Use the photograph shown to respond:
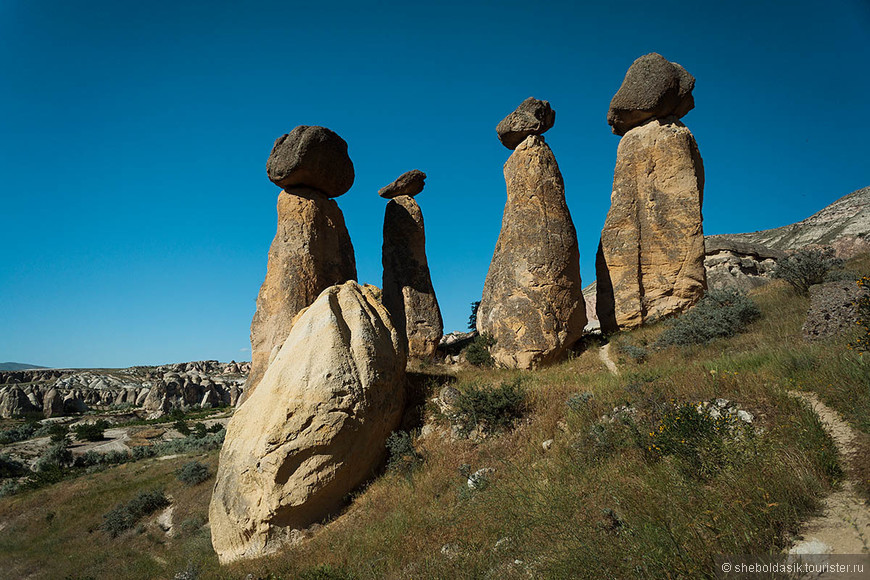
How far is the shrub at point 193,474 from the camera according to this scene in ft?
41.2

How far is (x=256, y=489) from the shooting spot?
20.8ft

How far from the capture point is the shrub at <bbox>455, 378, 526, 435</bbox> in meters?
7.11

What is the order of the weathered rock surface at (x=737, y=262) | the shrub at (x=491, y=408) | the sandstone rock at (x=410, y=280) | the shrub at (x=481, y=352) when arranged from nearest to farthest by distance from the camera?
the shrub at (x=491, y=408)
the shrub at (x=481, y=352)
the sandstone rock at (x=410, y=280)
the weathered rock surface at (x=737, y=262)

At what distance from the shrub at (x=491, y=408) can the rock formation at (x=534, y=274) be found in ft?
10.6

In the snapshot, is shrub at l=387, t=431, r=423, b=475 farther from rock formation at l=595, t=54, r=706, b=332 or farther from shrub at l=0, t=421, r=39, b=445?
shrub at l=0, t=421, r=39, b=445

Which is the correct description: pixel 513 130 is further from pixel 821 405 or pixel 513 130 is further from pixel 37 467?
pixel 37 467

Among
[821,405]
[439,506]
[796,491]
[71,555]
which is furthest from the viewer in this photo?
[71,555]

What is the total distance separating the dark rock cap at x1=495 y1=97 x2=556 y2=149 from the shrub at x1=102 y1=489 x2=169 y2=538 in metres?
13.2

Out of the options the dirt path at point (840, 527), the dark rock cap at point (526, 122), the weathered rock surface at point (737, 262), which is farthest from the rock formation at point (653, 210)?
the dirt path at point (840, 527)

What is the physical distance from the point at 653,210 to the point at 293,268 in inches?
383

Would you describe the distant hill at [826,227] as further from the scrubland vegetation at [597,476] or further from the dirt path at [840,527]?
the dirt path at [840,527]

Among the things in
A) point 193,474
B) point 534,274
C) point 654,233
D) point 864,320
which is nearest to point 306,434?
point 534,274

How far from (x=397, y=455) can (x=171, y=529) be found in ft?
22.8

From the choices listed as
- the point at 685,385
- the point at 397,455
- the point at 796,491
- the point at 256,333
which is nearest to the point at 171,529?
the point at 256,333
